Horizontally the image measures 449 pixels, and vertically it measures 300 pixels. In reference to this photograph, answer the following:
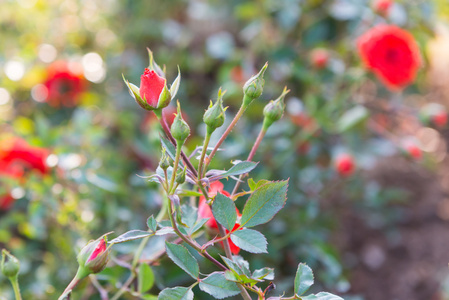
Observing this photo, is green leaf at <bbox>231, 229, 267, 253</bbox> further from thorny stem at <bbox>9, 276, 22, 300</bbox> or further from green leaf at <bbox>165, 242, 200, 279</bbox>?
thorny stem at <bbox>9, 276, 22, 300</bbox>

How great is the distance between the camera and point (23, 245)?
1.01m

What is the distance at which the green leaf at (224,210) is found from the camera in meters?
0.40

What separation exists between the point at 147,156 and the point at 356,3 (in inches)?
28.7

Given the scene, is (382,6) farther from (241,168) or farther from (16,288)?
(16,288)

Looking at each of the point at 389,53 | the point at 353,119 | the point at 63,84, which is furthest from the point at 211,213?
the point at 63,84

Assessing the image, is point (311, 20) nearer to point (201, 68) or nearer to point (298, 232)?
point (201, 68)

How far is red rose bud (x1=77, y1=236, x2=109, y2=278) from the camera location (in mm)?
420

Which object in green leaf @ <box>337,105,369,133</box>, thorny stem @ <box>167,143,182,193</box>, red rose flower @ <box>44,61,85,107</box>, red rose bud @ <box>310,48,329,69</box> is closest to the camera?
thorny stem @ <box>167,143,182,193</box>

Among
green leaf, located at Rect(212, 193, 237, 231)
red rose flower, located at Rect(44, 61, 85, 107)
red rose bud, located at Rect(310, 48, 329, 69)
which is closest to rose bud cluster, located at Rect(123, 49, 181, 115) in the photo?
green leaf, located at Rect(212, 193, 237, 231)

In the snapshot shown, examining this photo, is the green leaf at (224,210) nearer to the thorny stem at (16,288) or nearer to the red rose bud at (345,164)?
the thorny stem at (16,288)

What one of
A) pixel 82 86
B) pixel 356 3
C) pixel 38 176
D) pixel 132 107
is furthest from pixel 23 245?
pixel 356 3

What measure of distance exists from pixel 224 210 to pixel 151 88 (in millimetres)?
131

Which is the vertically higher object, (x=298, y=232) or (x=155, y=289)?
(x=155, y=289)

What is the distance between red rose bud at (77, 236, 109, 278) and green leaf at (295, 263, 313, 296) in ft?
0.61
